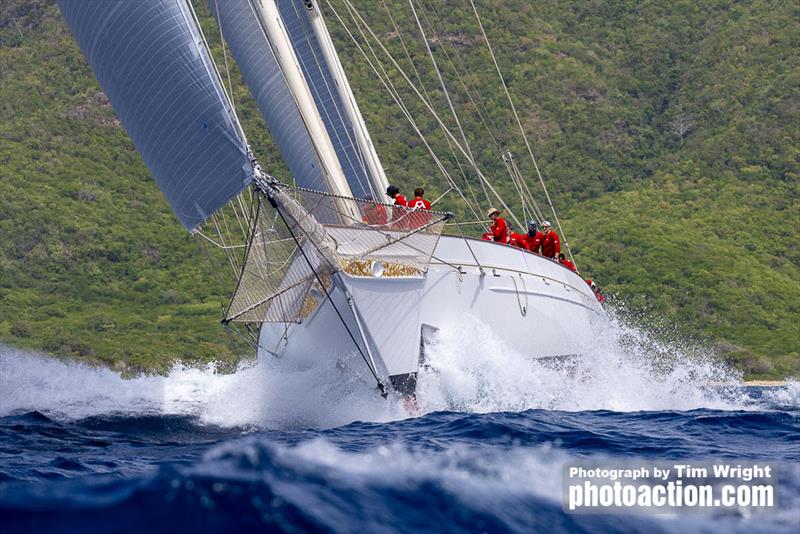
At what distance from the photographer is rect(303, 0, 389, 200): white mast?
13.9m

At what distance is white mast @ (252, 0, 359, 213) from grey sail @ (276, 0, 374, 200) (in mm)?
2689

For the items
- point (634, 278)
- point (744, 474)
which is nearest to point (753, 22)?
point (634, 278)

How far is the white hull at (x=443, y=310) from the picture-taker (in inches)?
416

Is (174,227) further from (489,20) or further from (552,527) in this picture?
(552,527)

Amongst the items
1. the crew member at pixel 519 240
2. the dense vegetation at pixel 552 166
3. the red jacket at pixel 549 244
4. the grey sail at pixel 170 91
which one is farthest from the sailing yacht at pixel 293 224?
the dense vegetation at pixel 552 166

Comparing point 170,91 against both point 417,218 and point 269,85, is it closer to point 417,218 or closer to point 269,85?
point 417,218

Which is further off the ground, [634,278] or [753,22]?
[753,22]

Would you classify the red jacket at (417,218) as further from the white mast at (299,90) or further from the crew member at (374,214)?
the white mast at (299,90)

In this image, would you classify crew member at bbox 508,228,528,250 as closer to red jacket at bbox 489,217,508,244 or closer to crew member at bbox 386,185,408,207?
red jacket at bbox 489,217,508,244

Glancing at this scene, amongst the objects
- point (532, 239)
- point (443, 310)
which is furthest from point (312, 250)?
point (532, 239)

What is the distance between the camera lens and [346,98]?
45.7ft

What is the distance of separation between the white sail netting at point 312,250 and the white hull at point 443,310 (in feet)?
0.52

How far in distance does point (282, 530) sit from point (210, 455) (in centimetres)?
133

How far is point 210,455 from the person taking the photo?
19.9 feet
